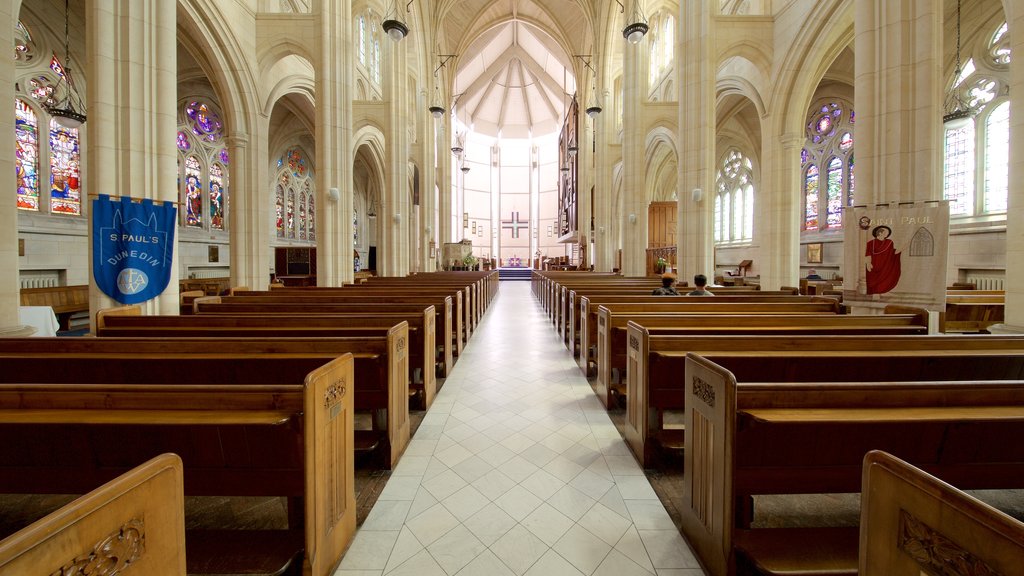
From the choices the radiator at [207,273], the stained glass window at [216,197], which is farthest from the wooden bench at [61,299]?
the stained glass window at [216,197]

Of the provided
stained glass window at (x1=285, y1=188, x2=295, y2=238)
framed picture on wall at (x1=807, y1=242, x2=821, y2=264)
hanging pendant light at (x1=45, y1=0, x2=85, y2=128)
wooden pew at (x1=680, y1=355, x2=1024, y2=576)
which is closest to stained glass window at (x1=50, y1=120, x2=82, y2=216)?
hanging pendant light at (x1=45, y1=0, x2=85, y2=128)

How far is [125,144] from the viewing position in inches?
207

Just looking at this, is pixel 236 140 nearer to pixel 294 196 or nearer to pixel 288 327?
pixel 288 327

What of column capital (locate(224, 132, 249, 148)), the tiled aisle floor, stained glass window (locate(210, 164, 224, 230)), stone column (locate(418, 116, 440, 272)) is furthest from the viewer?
stone column (locate(418, 116, 440, 272))

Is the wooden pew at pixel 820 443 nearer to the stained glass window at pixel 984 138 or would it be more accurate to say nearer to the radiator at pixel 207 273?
the stained glass window at pixel 984 138

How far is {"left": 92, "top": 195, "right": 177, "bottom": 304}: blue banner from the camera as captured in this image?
4949mm

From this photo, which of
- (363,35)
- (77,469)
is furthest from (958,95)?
(363,35)

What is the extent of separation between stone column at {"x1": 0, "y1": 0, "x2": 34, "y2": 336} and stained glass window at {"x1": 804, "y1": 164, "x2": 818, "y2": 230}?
20.3 m

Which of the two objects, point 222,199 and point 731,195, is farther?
point 731,195

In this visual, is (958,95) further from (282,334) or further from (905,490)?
(282,334)

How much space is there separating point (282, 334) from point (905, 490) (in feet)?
12.6

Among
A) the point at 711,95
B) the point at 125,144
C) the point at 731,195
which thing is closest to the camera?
the point at 125,144

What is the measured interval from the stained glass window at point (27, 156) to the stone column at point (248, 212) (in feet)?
14.9

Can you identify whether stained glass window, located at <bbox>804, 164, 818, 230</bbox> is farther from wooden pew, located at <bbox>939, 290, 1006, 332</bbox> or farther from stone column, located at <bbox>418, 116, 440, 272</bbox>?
stone column, located at <bbox>418, 116, 440, 272</bbox>
